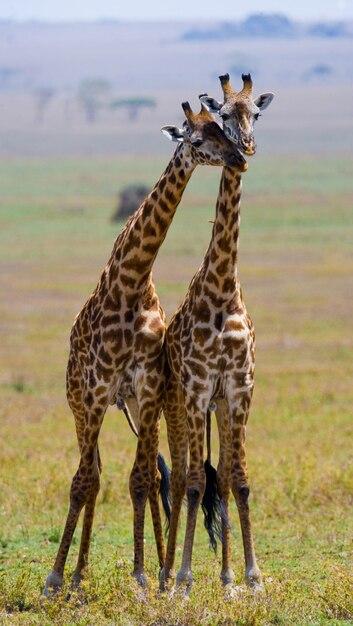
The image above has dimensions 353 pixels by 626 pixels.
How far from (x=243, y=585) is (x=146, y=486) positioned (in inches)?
37.9

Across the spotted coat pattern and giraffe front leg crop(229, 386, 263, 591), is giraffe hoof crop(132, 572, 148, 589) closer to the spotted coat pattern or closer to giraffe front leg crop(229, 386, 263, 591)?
the spotted coat pattern

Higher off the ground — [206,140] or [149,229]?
[206,140]

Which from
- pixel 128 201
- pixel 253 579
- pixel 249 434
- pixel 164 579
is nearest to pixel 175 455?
pixel 164 579

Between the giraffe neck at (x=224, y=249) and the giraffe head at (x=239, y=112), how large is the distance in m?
0.41

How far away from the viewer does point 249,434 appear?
57.7ft

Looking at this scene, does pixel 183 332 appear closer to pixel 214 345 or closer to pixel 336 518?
pixel 214 345

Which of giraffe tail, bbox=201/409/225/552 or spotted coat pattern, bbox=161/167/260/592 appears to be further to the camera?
giraffe tail, bbox=201/409/225/552

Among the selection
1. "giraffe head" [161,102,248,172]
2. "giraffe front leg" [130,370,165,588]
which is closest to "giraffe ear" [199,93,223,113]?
"giraffe head" [161,102,248,172]

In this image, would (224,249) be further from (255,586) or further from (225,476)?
(255,586)

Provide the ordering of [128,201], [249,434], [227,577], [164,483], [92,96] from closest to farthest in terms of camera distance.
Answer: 1. [227,577]
2. [164,483]
3. [249,434]
4. [128,201]
5. [92,96]

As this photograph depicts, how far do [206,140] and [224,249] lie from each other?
716 mm

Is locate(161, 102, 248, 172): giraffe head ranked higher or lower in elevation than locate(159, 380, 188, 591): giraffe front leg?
higher

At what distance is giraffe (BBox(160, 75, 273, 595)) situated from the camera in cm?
860

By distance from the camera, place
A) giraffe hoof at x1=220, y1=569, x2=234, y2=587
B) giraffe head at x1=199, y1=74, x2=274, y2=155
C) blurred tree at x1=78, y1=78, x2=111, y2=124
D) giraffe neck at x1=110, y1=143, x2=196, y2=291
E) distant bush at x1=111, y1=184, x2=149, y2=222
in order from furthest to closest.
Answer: blurred tree at x1=78, y1=78, x2=111, y2=124 → distant bush at x1=111, y1=184, x2=149, y2=222 → giraffe neck at x1=110, y1=143, x2=196, y2=291 → giraffe hoof at x1=220, y1=569, x2=234, y2=587 → giraffe head at x1=199, y1=74, x2=274, y2=155
